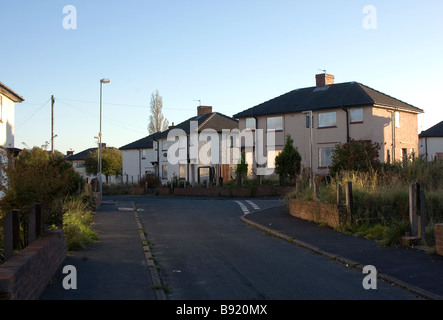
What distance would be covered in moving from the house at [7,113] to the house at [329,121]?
18015 millimetres

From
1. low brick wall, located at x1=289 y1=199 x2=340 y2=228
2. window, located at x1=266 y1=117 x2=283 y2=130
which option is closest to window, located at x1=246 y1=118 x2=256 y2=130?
window, located at x1=266 y1=117 x2=283 y2=130

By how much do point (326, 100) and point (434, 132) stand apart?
24179mm

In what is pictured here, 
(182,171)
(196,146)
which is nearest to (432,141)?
(196,146)

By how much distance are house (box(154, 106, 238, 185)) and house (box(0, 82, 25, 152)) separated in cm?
2331

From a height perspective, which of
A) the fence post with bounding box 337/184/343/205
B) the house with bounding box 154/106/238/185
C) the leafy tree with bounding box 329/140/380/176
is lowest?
the fence post with bounding box 337/184/343/205

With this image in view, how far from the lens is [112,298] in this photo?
7.54 m

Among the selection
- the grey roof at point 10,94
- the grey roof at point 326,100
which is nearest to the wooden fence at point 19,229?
the grey roof at point 10,94

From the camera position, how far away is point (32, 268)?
23.2 feet

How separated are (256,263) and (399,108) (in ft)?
98.1

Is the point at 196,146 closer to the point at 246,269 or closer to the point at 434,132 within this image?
the point at 434,132

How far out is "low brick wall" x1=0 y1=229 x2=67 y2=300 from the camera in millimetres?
5746

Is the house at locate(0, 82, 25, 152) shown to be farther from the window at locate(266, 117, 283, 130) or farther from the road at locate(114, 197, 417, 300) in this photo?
the window at locate(266, 117, 283, 130)
